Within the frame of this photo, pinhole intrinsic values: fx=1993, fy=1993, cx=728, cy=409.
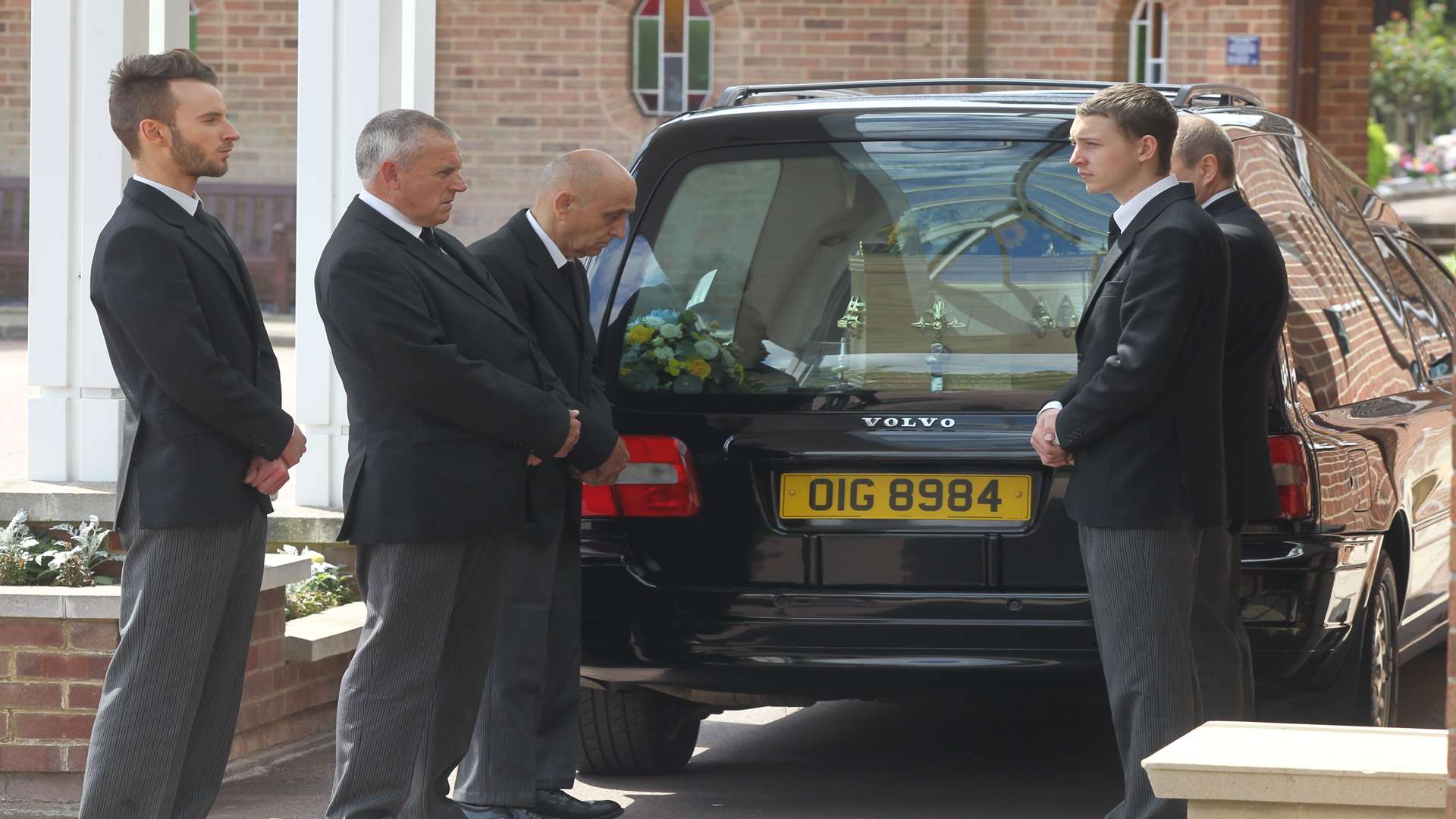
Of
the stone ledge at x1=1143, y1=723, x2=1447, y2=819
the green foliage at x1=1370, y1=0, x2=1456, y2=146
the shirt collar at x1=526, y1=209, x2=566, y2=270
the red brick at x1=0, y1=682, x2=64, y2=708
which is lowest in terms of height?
the red brick at x1=0, y1=682, x2=64, y2=708

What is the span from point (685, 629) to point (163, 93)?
1747 mm

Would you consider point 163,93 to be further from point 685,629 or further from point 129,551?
point 685,629

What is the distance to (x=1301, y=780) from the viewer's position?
116 inches

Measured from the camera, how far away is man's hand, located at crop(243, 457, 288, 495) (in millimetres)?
4086

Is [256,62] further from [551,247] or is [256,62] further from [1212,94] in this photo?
[551,247]

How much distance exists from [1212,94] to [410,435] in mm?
2720

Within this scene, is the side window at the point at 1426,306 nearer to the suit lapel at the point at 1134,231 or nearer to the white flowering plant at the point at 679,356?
the suit lapel at the point at 1134,231

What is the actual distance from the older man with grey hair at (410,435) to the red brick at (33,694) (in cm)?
111

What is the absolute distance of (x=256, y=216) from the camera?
19.6 m

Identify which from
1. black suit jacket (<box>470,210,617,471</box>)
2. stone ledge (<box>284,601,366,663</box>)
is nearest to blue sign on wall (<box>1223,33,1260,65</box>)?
stone ledge (<box>284,601,366,663</box>)

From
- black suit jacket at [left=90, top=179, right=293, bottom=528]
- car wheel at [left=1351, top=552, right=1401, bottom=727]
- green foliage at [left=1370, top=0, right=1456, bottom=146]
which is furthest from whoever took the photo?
green foliage at [left=1370, top=0, right=1456, bottom=146]

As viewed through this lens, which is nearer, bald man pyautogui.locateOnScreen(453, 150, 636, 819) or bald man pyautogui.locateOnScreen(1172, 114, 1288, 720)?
bald man pyautogui.locateOnScreen(1172, 114, 1288, 720)

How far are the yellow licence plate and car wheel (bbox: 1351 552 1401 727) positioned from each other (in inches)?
39.9

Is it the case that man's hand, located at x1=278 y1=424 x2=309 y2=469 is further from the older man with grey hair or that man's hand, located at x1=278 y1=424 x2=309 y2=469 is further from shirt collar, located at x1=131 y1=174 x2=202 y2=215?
shirt collar, located at x1=131 y1=174 x2=202 y2=215
